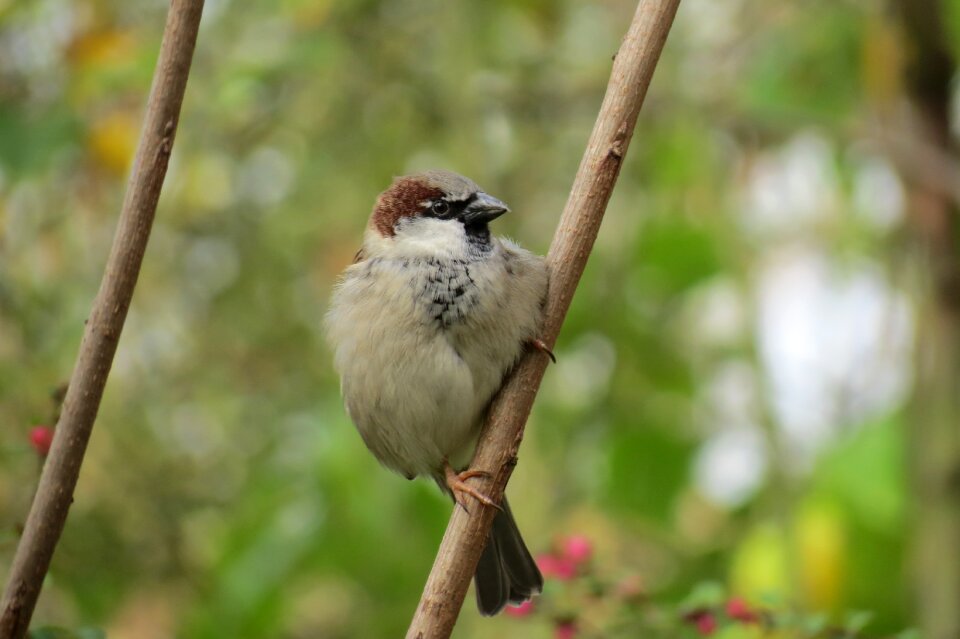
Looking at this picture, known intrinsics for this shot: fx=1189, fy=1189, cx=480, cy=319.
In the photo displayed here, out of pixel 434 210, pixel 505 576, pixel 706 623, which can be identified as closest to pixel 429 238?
pixel 434 210

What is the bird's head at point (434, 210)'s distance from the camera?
86.4 inches

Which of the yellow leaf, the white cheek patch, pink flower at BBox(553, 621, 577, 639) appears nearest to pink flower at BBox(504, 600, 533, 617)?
pink flower at BBox(553, 621, 577, 639)

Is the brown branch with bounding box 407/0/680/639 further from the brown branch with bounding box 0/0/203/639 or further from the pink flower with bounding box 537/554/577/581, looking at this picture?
the brown branch with bounding box 0/0/203/639

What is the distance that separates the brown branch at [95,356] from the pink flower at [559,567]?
79 cm

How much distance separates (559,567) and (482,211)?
0.71 meters

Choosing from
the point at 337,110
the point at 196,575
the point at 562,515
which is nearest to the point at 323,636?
the point at 196,575

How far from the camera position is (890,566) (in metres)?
2.58

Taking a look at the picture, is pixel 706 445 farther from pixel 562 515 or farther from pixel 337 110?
pixel 337 110

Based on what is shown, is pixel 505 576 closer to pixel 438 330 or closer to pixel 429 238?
pixel 438 330

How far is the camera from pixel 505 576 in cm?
216

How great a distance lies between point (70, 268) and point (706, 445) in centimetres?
173

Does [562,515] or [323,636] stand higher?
[562,515]

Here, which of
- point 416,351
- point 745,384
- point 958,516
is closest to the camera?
point 416,351

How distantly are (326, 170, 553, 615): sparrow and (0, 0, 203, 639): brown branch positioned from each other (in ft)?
2.50
